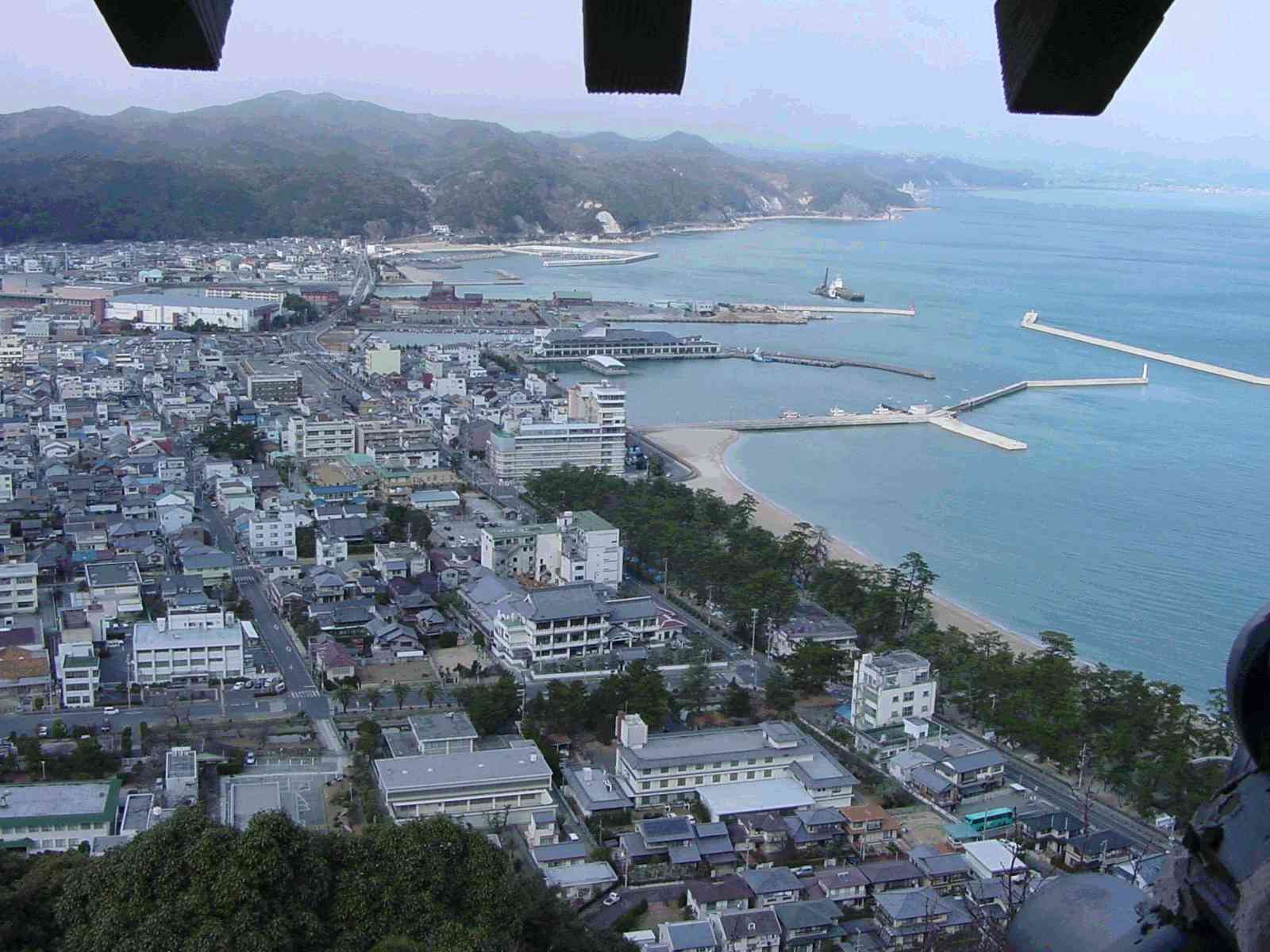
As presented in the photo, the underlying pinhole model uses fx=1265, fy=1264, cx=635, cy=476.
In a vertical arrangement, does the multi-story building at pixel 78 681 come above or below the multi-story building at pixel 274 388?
below

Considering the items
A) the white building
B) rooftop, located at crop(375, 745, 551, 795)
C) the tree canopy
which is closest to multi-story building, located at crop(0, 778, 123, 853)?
the tree canopy

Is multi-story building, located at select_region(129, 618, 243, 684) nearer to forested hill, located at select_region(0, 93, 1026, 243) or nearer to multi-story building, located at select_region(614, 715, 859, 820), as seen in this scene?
multi-story building, located at select_region(614, 715, 859, 820)

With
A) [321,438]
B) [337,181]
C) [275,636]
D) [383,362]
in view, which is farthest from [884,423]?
[337,181]

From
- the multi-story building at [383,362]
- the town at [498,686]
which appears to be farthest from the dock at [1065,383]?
the multi-story building at [383,362]

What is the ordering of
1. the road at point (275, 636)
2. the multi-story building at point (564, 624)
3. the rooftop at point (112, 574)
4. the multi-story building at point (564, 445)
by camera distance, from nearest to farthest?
the road at point (275, 636)
the multi-story building at point (564, 624)
the rooftop at point (112, 574)
the multi-story building at point (564, 445)

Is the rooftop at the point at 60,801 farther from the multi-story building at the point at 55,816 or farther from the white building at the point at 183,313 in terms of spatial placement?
the white building at the point at 183,313

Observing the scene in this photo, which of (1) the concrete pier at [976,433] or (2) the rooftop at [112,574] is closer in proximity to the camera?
(2) the rooftop at [112,574]

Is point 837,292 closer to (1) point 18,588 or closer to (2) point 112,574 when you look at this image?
(2) point 112,574
